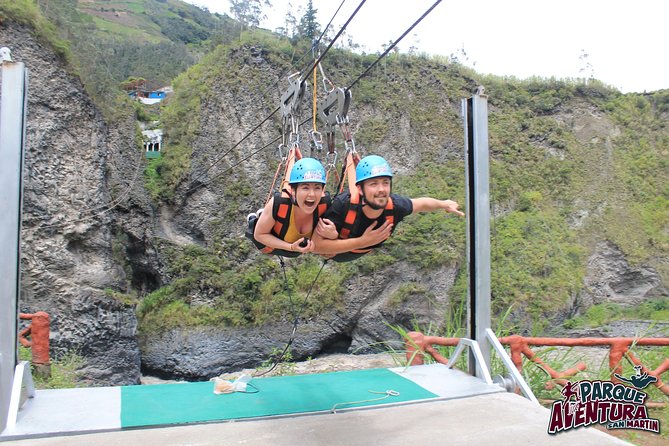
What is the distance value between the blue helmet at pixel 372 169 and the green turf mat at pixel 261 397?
5.25 feet

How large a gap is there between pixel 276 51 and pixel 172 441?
1652 centimetres

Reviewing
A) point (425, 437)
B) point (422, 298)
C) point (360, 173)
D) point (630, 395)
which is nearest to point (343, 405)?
point (425, 437)

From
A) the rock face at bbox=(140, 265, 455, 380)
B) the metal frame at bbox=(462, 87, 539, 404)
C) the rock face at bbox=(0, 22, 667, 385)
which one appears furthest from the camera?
the rock face at bbox=(140, 265, 455, 380)

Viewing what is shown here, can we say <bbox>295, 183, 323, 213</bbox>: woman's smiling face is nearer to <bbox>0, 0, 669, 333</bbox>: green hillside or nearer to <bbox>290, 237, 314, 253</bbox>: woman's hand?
<bbox>290, 237, 314, 253</bbox>: woman's hand

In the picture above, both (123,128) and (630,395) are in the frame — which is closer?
(630,395)

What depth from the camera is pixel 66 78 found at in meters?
12.5

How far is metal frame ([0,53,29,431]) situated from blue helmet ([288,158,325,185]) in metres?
1.84

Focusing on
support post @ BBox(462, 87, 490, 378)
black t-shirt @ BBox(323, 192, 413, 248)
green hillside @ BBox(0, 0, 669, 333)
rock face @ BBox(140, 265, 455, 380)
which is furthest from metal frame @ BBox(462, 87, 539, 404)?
green hillside @ BBox(0, 0, 669, 333)

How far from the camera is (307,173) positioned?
3623 mm

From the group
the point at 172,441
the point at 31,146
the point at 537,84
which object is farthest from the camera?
the point at 537,84

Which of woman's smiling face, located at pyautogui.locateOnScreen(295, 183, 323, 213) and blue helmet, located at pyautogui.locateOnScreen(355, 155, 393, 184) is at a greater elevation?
blue helmet, located at pyautogui.locateOnScreen(355, 155, 393, 184)

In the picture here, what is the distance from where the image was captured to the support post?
4555 millimetres

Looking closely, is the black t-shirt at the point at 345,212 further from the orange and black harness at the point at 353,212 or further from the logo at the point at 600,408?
the logo at the point at 600,408

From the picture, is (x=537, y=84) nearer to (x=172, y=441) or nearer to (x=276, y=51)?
(x=276, y=51)
